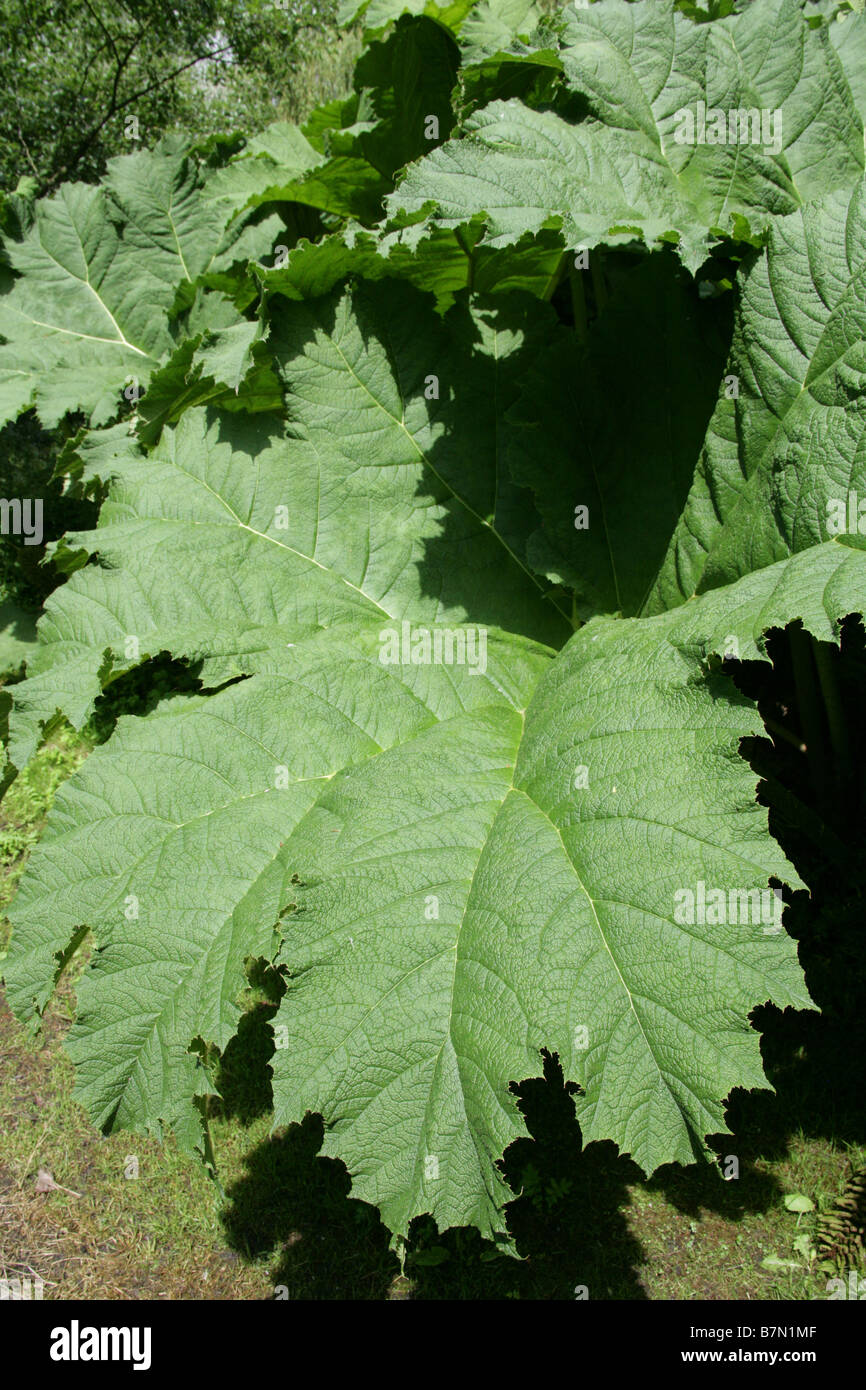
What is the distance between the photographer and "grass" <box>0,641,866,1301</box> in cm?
266

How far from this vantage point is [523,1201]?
2.84 m

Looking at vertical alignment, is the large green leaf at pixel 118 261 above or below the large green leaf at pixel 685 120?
above

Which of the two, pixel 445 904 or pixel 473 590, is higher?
pixel 473 590

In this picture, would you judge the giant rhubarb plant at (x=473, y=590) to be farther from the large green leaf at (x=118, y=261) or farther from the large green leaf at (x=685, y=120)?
the large green leaf at (x=118, y=261)

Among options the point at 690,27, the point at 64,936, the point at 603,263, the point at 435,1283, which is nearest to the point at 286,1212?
the point at 435,1283

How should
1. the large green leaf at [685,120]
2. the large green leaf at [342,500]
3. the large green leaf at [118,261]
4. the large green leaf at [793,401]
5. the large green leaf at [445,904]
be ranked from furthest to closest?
the large green leaf at [118,261]
the large green leaf at [342,500]
the large green leaf at [685,120]
the large green leaf at [793,401]
the large green leaf at [445,904]

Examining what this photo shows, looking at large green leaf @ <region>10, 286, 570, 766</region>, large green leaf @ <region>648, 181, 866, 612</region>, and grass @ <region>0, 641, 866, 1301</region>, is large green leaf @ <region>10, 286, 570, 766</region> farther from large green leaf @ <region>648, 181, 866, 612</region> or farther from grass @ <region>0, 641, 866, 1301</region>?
large green leaf @ <region>648, 181, 866, 612</region>

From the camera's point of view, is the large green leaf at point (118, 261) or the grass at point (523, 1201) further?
the large green leaf at point (118, 261)

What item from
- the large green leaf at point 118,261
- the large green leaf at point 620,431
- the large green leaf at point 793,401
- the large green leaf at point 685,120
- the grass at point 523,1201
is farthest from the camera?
the large green leaf at point 118,261

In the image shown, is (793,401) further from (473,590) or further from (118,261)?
(118,261)

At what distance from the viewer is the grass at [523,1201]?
105 inches

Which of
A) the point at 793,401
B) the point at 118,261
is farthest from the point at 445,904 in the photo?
the point at 118,261

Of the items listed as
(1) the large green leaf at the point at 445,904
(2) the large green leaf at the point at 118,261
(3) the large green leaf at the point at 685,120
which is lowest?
(1) the large green leaf at the point at 445,904

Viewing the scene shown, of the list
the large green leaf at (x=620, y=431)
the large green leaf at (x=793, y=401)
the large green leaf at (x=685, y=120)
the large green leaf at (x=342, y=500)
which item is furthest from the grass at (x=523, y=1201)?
the large green leaf at (x=685, y=120)
